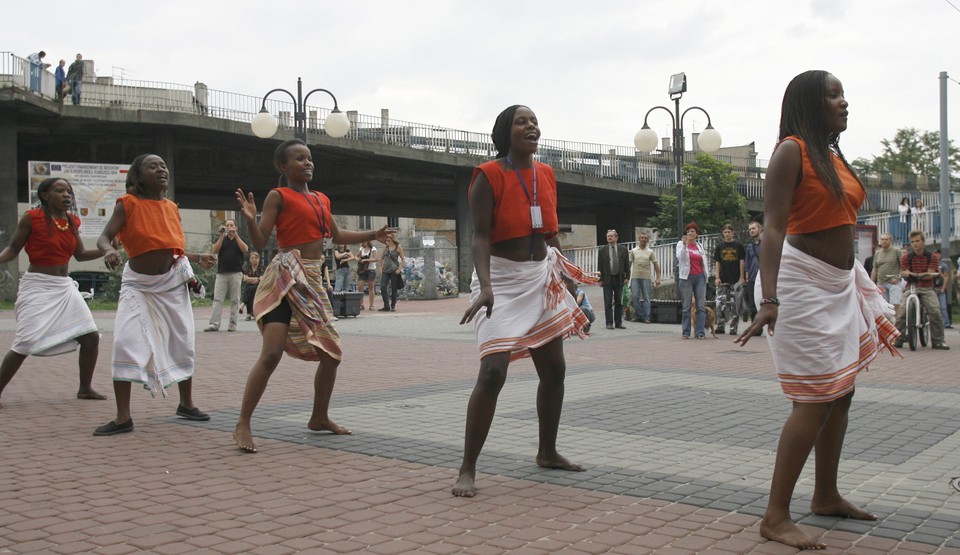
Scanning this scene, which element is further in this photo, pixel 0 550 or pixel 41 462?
pixel 41 462

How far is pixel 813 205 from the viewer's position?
3945 mm

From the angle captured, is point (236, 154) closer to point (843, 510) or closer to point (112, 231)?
point (112, 231)

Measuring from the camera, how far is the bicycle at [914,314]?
530 inches

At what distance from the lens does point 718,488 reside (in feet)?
15.6

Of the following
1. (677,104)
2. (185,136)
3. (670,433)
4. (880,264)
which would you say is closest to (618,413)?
(670,433)

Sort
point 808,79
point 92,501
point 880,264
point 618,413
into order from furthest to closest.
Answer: point 880,264 → point 618,413 → point 92,501 → point 808,79

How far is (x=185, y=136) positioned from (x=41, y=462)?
1253 inches

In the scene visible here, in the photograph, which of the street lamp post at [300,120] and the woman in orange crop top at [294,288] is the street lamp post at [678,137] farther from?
the woman in orange crop top at [294,288]

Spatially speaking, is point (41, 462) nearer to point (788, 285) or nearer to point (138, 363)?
point (138, 363)

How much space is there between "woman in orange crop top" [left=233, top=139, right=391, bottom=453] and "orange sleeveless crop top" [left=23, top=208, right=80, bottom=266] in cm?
254

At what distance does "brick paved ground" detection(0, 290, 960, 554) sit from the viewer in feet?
12.9

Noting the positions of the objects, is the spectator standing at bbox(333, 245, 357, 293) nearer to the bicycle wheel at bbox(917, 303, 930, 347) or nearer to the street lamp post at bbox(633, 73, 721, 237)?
the street lamp post at bbox(633, 73, 721, 237)

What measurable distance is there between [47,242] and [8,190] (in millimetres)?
26464

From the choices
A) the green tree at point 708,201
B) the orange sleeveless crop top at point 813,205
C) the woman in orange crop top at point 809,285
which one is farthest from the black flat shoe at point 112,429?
the green tree at point 708,201
